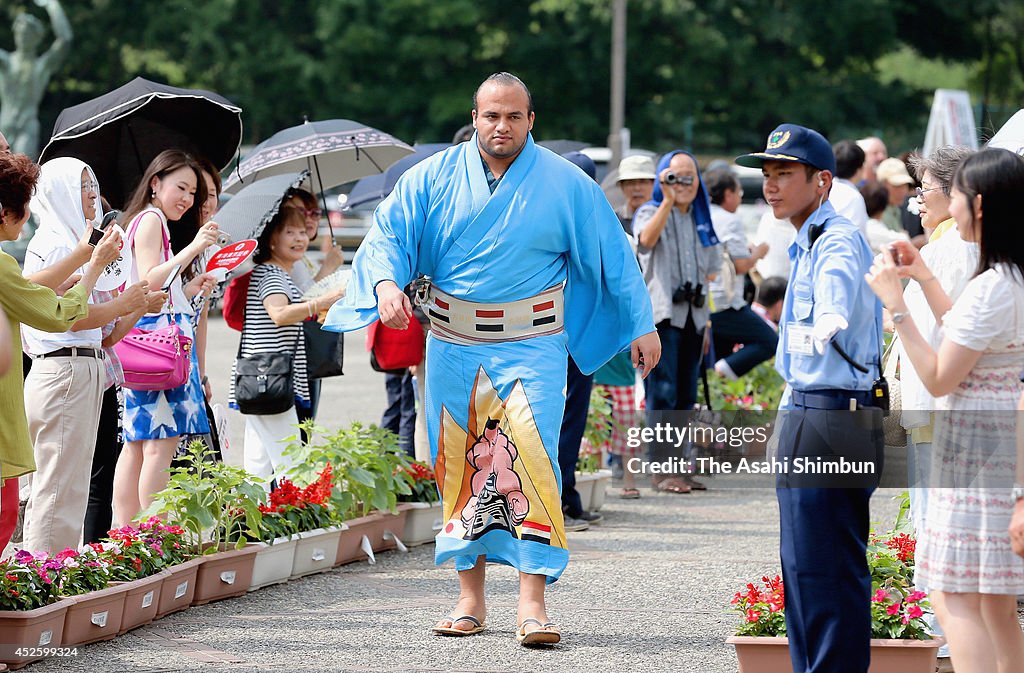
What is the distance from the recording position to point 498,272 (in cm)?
546

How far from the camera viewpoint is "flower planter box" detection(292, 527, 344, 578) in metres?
6.46

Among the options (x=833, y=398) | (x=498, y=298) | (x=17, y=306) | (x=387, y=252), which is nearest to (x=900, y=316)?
(x=833, y=398)

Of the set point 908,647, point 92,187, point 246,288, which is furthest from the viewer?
point 246,288

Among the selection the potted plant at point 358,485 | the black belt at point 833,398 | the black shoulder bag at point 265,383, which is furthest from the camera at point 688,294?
the black belt at point 833,398

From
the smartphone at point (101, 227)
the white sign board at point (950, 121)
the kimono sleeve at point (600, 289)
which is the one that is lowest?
the kimono sleeve at point (600, 289)

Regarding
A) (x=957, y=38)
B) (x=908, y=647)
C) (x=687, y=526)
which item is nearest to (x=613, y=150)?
(x=957, y=38)

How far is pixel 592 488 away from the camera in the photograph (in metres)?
8.34

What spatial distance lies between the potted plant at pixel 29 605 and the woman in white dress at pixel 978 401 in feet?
8.98

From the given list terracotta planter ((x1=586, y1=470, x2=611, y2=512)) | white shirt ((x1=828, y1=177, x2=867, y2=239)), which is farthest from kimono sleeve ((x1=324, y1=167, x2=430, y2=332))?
white shirt ((x1=828, y1=177, x2=867, y2=239))

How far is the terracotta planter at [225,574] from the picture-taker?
5836mm

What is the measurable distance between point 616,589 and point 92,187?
2.63 m

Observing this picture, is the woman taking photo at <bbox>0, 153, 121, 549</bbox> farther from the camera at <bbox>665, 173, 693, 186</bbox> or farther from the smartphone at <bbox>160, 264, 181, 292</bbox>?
the camera at <bbox>665, 173, 693, 186</bbox>

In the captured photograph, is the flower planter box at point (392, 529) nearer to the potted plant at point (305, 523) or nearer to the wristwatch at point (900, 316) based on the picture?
the potted plant at point (305, 523)

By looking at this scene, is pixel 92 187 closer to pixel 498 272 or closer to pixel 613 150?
pixel 498 272
